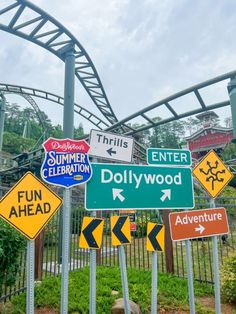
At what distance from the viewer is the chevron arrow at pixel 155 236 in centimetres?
302

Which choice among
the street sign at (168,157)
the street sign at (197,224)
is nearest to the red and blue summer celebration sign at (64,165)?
the street sign at (168,157)

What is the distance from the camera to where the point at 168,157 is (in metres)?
3.39

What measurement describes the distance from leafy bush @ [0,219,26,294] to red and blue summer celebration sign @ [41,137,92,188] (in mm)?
1521

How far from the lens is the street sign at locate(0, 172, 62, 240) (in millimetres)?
2576

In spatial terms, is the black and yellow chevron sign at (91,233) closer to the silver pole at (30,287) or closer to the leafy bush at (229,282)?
the silver pole at (30,287)

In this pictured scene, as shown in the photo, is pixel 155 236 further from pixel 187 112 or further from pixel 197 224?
pixel 187 112

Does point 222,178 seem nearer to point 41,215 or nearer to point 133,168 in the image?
point 133,168

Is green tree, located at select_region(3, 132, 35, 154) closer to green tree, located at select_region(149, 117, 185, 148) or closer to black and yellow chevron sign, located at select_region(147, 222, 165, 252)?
green tree, located at select_region(149, 117, 185, 148)

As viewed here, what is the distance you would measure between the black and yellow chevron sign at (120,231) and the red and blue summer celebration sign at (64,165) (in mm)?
567

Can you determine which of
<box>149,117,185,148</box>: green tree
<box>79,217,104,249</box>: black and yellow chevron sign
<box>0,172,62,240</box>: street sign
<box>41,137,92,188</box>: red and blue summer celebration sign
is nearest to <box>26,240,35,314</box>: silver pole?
<box>0,172,62,240</box>: street sign

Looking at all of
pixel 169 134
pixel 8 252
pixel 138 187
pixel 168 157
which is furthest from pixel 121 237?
pixel 169 134

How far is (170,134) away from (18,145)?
114 ft

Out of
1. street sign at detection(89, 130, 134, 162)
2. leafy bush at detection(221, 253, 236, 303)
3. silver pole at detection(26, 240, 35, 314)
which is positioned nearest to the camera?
silver pole at detection(26, 240, 35, 314)

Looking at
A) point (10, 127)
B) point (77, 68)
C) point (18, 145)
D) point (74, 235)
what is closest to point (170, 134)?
point (18, 145)
